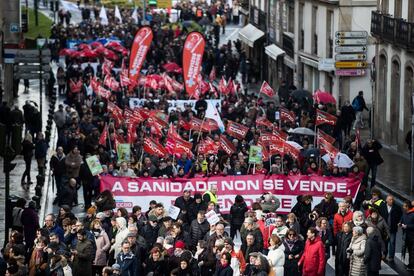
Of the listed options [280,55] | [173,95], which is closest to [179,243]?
[173,95]

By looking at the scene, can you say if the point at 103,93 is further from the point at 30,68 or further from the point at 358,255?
the point at 358,255

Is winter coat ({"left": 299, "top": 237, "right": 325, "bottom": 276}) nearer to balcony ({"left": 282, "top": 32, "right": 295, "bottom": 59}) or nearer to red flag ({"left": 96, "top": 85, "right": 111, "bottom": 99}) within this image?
red flag ({"left": 96, "top": 85, "right": 111, "bottom": 99})

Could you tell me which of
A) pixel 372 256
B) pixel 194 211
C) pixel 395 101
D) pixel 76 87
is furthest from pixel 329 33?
pixel 372 256

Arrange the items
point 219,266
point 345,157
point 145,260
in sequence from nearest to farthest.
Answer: point 219,266 < point 145,260 < point 345,157

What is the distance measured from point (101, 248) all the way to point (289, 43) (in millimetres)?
39403

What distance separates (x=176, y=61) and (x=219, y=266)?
47.1 m

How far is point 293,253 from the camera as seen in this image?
89.7ft

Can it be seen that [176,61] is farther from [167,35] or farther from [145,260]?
[145,260]

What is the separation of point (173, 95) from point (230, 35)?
40.7 metres

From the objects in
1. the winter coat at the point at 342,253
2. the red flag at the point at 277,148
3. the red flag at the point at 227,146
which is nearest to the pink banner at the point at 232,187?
the red flag at the point at 277,148

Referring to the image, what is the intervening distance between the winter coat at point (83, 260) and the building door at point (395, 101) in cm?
2457

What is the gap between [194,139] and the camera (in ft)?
143

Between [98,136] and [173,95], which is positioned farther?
[173,95]

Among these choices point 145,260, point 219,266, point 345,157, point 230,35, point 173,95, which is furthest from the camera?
point 230,35
